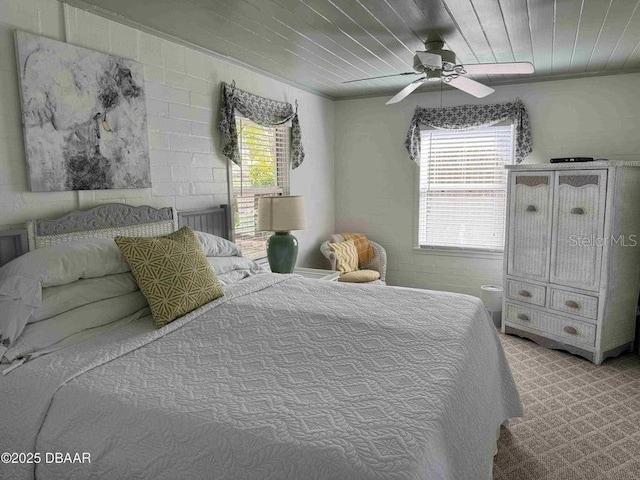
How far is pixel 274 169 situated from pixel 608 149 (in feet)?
9.80

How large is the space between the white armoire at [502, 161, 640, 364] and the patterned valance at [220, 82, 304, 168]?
6.38 feet

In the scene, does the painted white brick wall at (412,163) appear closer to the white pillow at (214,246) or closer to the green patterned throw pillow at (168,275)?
the white pillow at (214,246)

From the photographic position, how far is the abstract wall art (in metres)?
2.13

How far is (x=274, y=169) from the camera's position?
407 cm

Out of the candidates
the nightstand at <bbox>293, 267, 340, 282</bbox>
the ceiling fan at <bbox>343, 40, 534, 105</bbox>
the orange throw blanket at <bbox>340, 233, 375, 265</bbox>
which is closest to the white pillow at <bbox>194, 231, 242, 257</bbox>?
the nightstand at <bbox>293, 267, 340, 282</bbox>

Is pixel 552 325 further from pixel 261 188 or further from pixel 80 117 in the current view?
pixel 80 117

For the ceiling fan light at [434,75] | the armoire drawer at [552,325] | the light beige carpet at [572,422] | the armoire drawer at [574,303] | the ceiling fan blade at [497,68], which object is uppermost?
the ceiling fan light at [434,75]

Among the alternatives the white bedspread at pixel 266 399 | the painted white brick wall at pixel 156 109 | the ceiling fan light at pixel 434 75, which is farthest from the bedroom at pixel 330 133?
the white bedspread at pixel 266 399

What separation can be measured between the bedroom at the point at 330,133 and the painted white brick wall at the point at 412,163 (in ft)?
0.03

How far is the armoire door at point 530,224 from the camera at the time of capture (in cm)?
361

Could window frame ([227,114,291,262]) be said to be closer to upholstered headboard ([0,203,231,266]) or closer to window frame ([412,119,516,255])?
upholstered headboard ([0,203,231,266])

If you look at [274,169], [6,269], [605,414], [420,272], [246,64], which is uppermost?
[246,64]

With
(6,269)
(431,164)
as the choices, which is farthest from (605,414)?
(6,269)

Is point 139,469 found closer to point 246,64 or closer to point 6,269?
point 6,269
